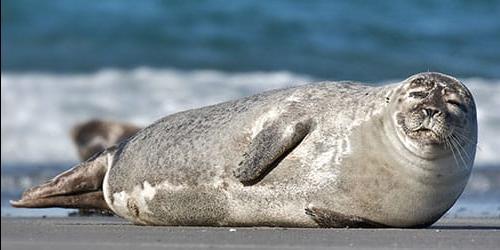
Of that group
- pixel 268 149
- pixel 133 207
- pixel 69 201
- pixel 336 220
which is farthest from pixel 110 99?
pixel 336 220

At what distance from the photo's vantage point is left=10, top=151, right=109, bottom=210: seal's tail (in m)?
7.14

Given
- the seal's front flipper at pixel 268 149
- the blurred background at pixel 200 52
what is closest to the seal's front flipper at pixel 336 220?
the seal's front flipper at pixel 268 149

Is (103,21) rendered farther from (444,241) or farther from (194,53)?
(444,241)

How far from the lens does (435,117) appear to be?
5859 millimetres

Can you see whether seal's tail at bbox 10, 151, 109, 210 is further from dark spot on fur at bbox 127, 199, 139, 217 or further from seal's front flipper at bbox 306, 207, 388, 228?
seal's front flipper at bbox 306, 207, 388, 228

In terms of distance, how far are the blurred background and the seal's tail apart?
255 inches

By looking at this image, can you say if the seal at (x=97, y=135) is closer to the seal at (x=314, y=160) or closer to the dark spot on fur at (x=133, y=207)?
the dark spot on fur at (x=133, y=207)

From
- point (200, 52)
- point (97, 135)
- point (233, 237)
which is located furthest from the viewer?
point (200, 52)

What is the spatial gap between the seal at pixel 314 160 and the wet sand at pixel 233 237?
0.46ft

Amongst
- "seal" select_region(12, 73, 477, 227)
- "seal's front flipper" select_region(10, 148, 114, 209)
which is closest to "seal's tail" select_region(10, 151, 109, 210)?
"seal's front flipper" select_region(10, 148, 114, 209)

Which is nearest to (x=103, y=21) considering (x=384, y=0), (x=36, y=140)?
(x=384, y=0)

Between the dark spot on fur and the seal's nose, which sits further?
the dark spot on fur

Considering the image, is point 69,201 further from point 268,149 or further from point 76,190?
point 268,149

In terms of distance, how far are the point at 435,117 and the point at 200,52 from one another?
13374 millimetres
